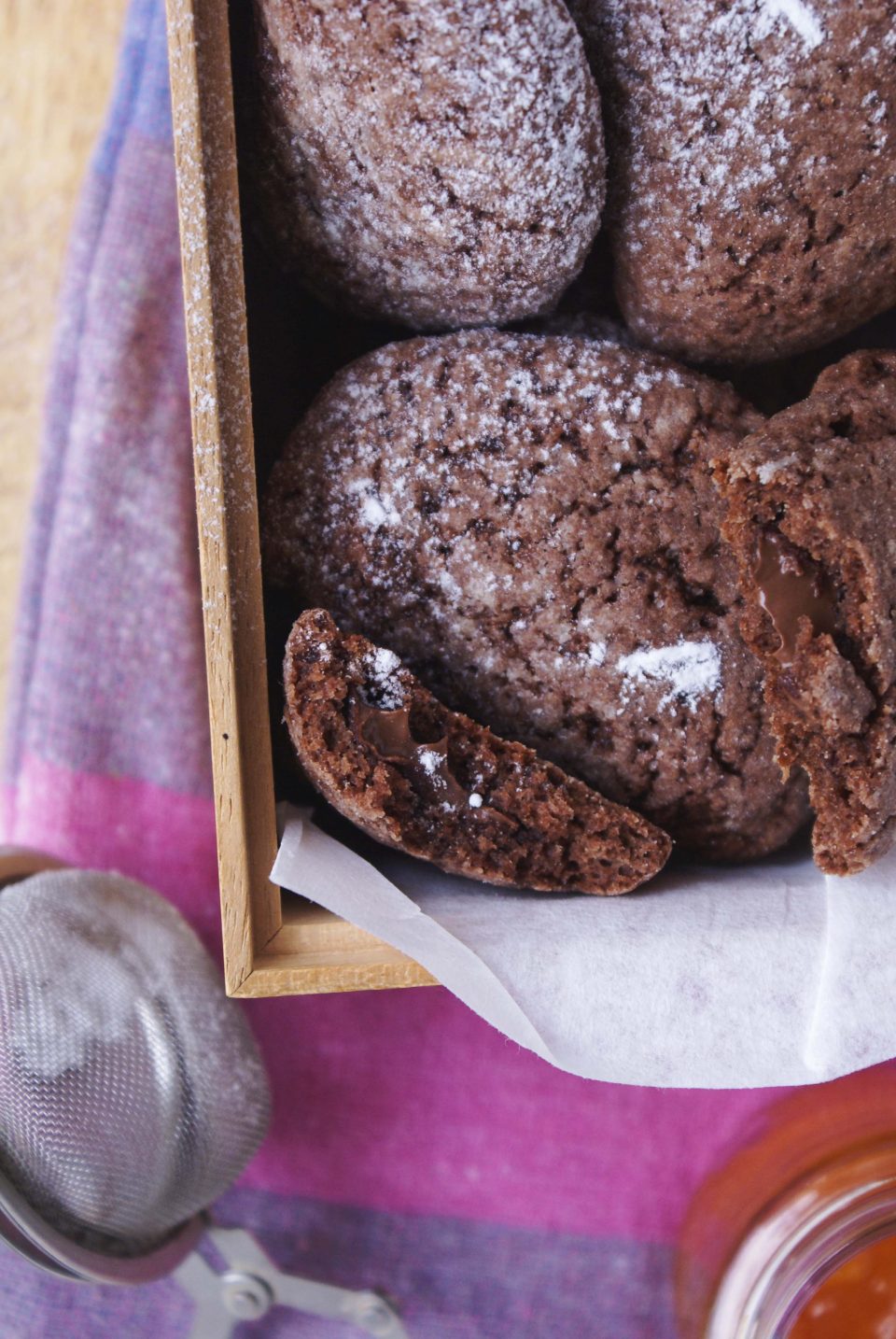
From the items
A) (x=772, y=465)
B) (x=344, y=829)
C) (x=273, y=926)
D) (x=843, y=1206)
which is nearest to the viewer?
(x=772, y=465)

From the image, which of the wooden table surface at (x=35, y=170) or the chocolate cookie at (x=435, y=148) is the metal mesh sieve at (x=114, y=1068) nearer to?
the wooden table surface at (x=35, y=170)

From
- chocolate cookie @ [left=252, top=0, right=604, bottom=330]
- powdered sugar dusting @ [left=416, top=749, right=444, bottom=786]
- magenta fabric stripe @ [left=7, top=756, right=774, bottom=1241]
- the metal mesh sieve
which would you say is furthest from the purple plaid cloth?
powdered sugar dusting @ [left=416, top=749, right=444, bottom=786]

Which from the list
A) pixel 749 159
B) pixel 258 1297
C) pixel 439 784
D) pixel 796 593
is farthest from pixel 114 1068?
pixel 749 159

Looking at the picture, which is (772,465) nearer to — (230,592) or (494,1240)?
(230,592)

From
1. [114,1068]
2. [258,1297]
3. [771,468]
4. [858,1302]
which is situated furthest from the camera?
[258,1297]

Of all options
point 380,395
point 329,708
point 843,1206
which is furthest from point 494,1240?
point 380,395

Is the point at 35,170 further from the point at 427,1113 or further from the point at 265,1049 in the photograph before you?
the point at 427,1113

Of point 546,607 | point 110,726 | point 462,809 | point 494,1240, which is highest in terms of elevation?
point 546,607
